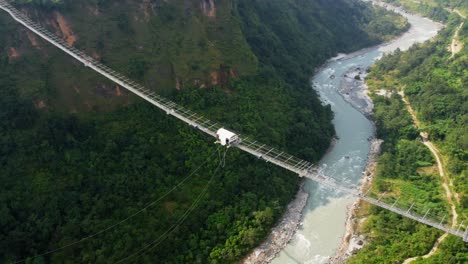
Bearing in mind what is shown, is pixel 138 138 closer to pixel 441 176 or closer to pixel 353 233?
pixel 353 233

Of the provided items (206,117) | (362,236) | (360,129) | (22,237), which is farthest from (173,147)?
(360,129)

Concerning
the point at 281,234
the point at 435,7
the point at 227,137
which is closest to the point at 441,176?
the point at 281,234

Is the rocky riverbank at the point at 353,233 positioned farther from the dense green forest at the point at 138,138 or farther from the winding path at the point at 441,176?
the dense green forest at the point at 138,138

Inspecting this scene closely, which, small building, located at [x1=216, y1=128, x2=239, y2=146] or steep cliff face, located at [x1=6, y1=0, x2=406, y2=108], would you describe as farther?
steep cliff face, located at [x1=6, y1=0, x2=406, y2=108]

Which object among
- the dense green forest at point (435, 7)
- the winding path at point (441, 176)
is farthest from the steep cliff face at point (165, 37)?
the dense green forest at point (435, 7)

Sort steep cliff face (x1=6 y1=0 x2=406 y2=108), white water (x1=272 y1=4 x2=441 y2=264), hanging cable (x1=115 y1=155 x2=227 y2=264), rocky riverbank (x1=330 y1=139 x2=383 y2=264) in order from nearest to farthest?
hanging cable (x1=115 y1=155 x2=227 y2=264), rocky riverbank (x1=330 y1=139 x2=383 y2=264), white water (x1=272 y1=4 x2=441 y2=264), steep cliff face (x1=6 y1=0 x2=406 y2=108)

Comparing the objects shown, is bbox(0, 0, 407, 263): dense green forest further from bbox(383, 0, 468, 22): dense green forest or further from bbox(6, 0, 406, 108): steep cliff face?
bbox(383, 0, 468, 22): dense green forest

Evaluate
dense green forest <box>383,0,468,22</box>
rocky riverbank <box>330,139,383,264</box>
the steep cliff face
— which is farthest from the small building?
dense green forest <box>383,0,468,22</box>

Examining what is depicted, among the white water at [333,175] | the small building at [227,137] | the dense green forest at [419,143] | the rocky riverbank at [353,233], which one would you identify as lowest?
the white water at [333,175]
